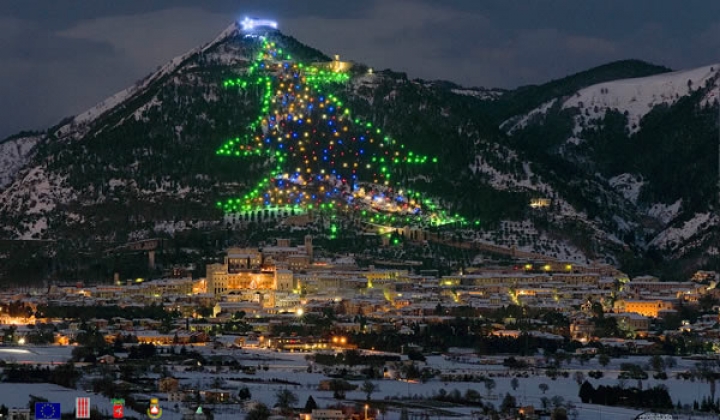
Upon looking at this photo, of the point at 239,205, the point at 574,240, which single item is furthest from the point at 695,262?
the point at 239,205

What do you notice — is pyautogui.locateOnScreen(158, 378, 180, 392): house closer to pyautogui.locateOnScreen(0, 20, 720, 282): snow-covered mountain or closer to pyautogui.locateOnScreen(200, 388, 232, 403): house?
pyautogui.locateOnScreen(200, 388, 232, 403): house

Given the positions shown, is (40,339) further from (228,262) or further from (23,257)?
(23,257)

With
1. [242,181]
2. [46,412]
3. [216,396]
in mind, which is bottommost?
[46,412]

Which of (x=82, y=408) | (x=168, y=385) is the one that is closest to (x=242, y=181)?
(x=168, y=385)

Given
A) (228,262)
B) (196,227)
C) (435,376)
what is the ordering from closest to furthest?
(435,376), (228,262), (196,227)

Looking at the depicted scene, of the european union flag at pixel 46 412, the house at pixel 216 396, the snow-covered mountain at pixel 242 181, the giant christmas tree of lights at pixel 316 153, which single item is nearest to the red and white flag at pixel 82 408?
the european union flag at pixel 46 412

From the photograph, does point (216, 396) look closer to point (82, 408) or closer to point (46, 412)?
point (82, 408)
